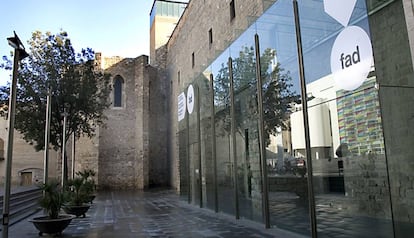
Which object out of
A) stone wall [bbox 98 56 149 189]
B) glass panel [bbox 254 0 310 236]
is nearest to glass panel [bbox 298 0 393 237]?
glass panel [bbox 254 0 310 236]

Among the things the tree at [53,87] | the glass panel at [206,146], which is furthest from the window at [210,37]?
the tree at [53,87]

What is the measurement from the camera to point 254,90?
9.53 m

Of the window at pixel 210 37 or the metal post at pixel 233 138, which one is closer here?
the metal post at pixel 233 138

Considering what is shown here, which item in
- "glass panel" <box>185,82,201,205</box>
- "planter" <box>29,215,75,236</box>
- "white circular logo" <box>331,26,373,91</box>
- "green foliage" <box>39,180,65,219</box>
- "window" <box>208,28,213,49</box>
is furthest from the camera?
"window" <box>208,28,213,49</box>

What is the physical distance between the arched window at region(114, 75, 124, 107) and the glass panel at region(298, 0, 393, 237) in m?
25.6

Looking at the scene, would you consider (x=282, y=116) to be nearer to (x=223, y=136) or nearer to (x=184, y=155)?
(x=223, y=136)

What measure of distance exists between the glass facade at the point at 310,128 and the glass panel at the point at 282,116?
0.02 meters

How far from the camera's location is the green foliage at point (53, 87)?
1745 centimetres

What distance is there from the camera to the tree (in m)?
17.5

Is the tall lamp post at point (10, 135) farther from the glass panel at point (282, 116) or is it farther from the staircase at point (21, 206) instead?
the glass panel at point (282, 116)

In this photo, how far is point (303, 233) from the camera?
283 inches

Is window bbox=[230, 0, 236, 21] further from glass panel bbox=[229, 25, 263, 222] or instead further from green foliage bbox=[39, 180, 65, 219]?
green foliage bbox=[39, 180, 65, 219]

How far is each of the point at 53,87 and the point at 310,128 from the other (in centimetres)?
1448

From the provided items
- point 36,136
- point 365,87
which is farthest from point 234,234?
point 36,136
